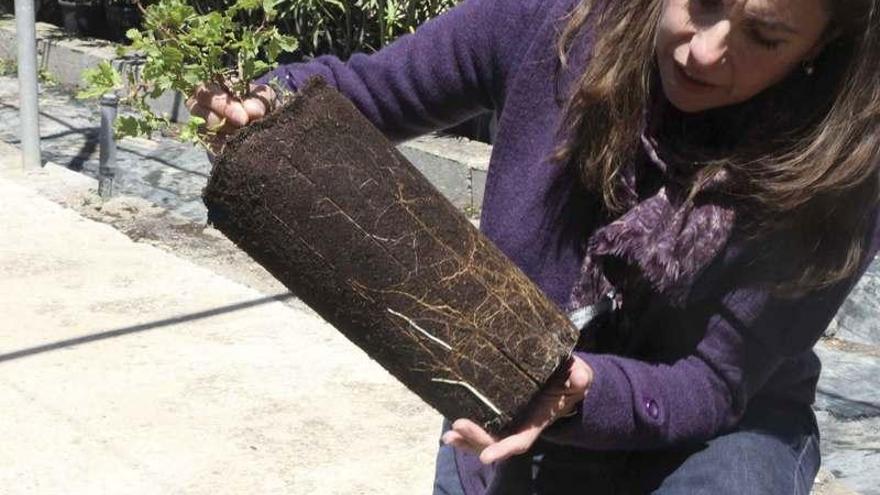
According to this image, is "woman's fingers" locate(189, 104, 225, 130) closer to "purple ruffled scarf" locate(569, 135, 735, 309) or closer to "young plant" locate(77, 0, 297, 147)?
"young plant" locate(77, 0, 297, 147)

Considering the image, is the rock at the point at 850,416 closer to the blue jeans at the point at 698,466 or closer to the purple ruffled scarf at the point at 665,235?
the blue jeans at the point at 698,466

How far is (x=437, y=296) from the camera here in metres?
1.75

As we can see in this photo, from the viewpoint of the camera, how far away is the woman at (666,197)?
1826mm

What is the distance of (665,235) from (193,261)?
11.1 feet

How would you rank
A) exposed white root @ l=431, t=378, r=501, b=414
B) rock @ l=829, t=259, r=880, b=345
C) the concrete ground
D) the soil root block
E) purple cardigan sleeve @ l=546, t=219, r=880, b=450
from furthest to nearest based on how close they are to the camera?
1. rock @ l=829, t=259, r=880, b=345
2. the concrete ground
3. purple cardigan sleeve @ l=546, t=219, r=880, b=450
4. exposed white root @ l=431, t=378, r=501, b=414
5. the soil root block

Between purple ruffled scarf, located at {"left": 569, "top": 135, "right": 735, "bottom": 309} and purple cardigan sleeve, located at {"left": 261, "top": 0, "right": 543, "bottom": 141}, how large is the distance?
28 cm

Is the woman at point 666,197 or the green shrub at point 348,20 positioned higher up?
the woman at point 666,197

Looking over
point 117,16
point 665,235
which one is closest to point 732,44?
point 665,235

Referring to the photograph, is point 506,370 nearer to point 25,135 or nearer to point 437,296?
point 437,296

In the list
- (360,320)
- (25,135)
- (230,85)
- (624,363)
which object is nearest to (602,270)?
(624,363)

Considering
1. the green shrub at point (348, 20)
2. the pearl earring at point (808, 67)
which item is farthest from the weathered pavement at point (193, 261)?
the pearl earring at point (808, 67)

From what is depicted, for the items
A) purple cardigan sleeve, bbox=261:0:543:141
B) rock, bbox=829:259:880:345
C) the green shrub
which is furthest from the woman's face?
the green shrub

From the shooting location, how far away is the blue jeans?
1.99 m

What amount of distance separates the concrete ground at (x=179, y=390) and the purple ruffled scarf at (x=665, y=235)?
168 centimetres
